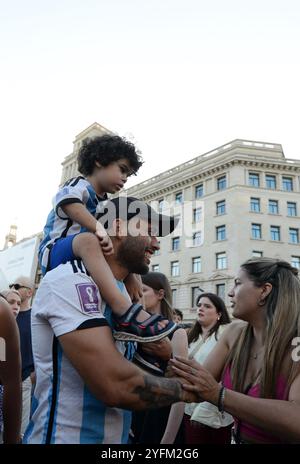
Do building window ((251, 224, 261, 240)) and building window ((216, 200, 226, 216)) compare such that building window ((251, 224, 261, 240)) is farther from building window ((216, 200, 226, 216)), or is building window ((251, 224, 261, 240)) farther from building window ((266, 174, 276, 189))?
building window ((266, 174, 276, 189))

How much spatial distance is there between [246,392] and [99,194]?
81.7 inches

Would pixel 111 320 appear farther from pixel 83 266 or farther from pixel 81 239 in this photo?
pixel 81 239

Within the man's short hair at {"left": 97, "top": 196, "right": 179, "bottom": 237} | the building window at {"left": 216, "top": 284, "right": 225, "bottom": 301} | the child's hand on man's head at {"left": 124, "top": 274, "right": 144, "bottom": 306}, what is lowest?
the child's hand on man's head at {"left": 124, "top": 274, "right": 144, "bottom": 306}

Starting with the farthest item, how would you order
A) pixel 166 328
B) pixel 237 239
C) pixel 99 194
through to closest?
pixel 237 239 < pixel 99 194 < pixel 166 328

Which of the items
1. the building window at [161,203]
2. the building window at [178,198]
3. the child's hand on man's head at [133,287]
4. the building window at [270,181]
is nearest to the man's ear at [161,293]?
the child's hand on man's head at [133,287]

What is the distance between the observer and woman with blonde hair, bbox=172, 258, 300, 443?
209 cm

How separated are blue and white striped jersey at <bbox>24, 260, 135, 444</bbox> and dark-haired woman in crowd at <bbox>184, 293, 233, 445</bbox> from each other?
2.14 m

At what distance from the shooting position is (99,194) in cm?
337

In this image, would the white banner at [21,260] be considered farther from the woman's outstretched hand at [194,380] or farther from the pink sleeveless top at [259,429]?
the woman's outstretched hand at [194,380]

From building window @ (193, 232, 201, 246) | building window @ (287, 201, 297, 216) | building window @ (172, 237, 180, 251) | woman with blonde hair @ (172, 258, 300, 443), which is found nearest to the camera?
woman with blonde hair @ (172, 258, 300, 443)

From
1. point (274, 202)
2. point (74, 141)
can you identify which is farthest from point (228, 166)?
point (74, 141)

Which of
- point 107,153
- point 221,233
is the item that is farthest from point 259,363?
point 221,233

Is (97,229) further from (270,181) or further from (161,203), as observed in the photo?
(161,203)

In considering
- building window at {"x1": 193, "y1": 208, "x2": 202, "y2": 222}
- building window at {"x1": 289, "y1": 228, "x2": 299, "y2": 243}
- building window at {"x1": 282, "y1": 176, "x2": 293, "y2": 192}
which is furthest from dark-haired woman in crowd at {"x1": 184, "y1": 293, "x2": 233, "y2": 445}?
building window at {"x1": 282, "y1": 176, "x2": 293, "y2": 192}
